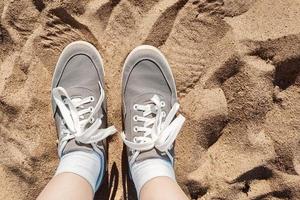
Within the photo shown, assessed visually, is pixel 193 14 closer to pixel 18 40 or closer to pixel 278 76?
pixel 278 76

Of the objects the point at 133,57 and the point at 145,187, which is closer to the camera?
the point at 145,187

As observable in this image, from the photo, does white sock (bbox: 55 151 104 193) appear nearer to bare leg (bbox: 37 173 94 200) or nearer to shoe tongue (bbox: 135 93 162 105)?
bare leg (bbox: 37 173 94 200)

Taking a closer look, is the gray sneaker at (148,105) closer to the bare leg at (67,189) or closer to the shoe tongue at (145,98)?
the shoe tongue at (145,98)

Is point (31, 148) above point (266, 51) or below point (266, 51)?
below

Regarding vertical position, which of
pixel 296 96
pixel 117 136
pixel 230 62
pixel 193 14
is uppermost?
pixel 193 14

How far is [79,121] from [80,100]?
0.08 meters

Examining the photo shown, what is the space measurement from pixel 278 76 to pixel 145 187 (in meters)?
0.54

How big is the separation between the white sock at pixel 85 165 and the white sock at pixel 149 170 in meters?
0.11

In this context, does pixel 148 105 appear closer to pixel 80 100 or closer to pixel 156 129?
pixel 156 129

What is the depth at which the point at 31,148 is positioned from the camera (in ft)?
4.69

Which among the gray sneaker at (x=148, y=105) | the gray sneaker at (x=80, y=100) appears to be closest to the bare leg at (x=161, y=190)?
the gray sneaker at (x=148, y=105)

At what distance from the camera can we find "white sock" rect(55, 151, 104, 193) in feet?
4.28

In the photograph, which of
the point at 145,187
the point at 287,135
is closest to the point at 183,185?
the point at 145,187

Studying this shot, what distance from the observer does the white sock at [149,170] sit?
4.31ft
